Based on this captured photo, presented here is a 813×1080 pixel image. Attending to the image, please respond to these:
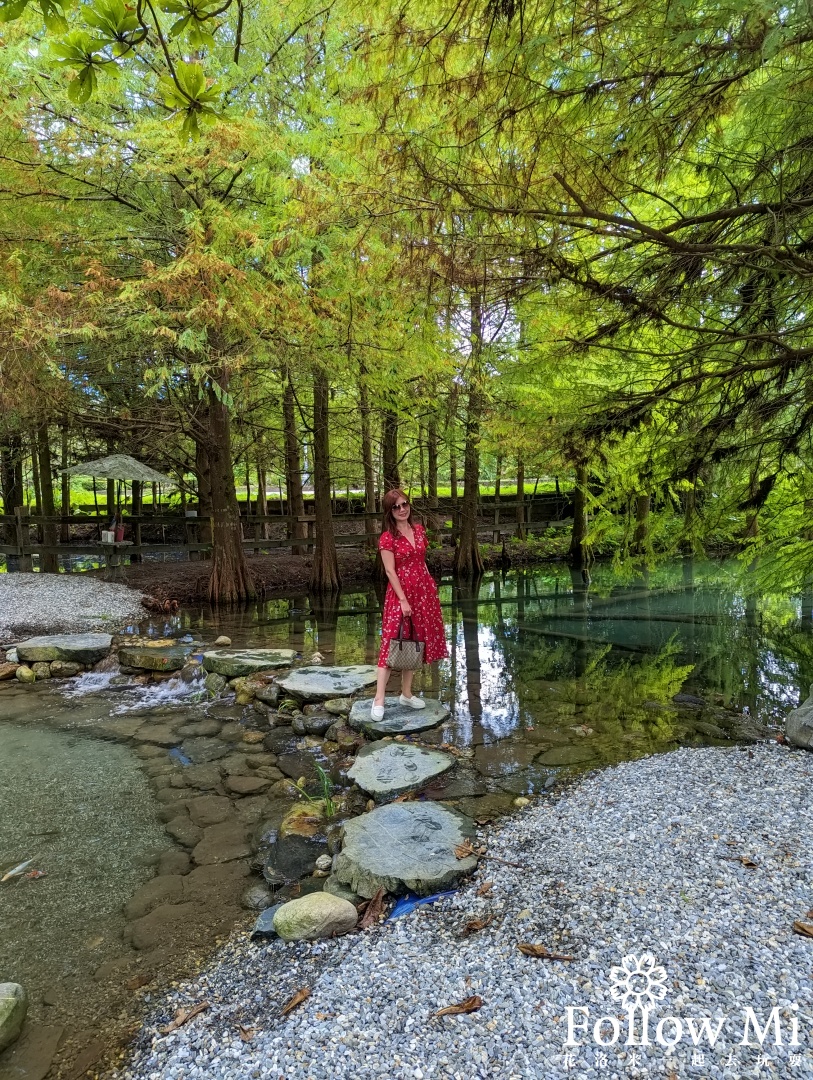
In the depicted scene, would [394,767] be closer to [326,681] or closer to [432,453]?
[326,681]

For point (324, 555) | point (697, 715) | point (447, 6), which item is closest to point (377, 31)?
point (447, 6)

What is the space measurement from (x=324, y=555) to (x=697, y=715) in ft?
29.7

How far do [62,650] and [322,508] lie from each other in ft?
22.0

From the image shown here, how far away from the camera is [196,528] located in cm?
1723

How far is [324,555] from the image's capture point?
1324 centimetres

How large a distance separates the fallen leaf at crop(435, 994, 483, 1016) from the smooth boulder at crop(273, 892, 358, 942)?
28.6 inches

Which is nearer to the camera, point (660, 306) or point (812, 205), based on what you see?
point (812, 205)

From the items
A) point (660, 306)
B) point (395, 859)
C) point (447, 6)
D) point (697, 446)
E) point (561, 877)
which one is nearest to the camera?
point (447, 6)

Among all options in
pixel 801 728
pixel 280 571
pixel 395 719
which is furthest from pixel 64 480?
pixel 801 728

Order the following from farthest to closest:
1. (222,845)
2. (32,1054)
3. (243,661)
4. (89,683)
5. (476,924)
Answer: (89,683)
(243,661)
(222,845)
(476,924)
(32,1054)

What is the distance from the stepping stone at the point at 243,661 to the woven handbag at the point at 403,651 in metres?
2.26

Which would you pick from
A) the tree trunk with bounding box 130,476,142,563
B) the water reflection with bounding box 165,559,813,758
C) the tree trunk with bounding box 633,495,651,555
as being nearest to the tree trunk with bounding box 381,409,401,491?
the water reflection with bounding box 165,559,813,758

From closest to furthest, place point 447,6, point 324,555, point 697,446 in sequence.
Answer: point 447,6
point 697,446
point 324,555

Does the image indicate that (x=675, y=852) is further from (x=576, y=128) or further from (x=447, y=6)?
(x=447, y=6)
